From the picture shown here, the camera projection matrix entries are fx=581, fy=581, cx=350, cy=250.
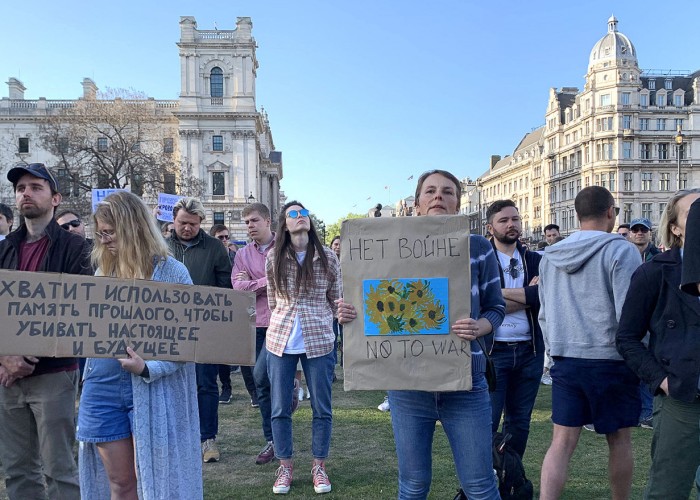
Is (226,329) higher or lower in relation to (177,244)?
lower

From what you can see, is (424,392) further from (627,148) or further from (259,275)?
(627,148)

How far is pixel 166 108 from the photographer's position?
71188mm

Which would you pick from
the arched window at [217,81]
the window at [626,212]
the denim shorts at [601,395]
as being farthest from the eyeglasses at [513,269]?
the window at [626,212]

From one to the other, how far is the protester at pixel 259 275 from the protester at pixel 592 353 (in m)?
2.86

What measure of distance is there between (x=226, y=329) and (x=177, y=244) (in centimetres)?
269

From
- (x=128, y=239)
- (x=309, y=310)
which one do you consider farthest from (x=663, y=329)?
(x=128, y=239)

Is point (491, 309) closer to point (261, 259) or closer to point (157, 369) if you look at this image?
point (157, 369)

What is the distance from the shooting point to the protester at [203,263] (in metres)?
5.62

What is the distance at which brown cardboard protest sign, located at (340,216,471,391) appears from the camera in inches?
119

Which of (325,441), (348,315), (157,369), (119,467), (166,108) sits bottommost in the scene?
(325,441)

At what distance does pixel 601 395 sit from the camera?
12.3ft

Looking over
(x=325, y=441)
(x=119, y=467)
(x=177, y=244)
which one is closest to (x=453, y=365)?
(x=119, y=467)

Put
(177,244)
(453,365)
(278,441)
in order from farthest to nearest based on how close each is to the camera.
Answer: (177,244), (278,441), (453,365)

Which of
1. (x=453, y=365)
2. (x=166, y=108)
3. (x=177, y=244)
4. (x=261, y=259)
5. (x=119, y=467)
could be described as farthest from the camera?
(x=166, y=108)
